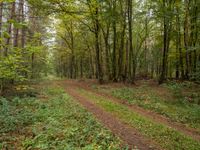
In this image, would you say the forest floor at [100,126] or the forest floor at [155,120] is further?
the forest floor at [155,120]

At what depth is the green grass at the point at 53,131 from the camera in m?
6.21

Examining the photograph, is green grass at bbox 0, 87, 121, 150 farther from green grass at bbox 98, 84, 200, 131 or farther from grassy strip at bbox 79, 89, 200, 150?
green grass at bbox 98, 84, 200, 131

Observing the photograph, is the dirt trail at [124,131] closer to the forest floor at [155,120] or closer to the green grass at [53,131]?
the forest floor at [155,120]

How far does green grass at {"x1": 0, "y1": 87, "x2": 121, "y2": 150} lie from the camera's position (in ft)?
20.4

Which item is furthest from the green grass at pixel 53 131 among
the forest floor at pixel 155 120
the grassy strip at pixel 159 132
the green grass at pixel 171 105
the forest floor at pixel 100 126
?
the green grass at pixel 171 105

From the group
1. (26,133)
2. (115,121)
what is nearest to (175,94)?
(115,121)

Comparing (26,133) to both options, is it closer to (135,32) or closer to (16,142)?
(16,142)

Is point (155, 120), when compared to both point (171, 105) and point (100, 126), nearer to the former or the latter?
point (100, 126)

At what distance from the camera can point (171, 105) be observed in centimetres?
1183

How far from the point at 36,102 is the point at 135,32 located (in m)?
20.8

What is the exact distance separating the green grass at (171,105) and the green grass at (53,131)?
3.96m

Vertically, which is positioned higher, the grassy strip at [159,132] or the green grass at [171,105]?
the green grass at [171,105]

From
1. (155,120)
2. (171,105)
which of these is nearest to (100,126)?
(155,120)

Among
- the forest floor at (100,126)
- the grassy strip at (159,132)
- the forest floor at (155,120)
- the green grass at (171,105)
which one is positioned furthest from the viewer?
the green grass at (171,105)
